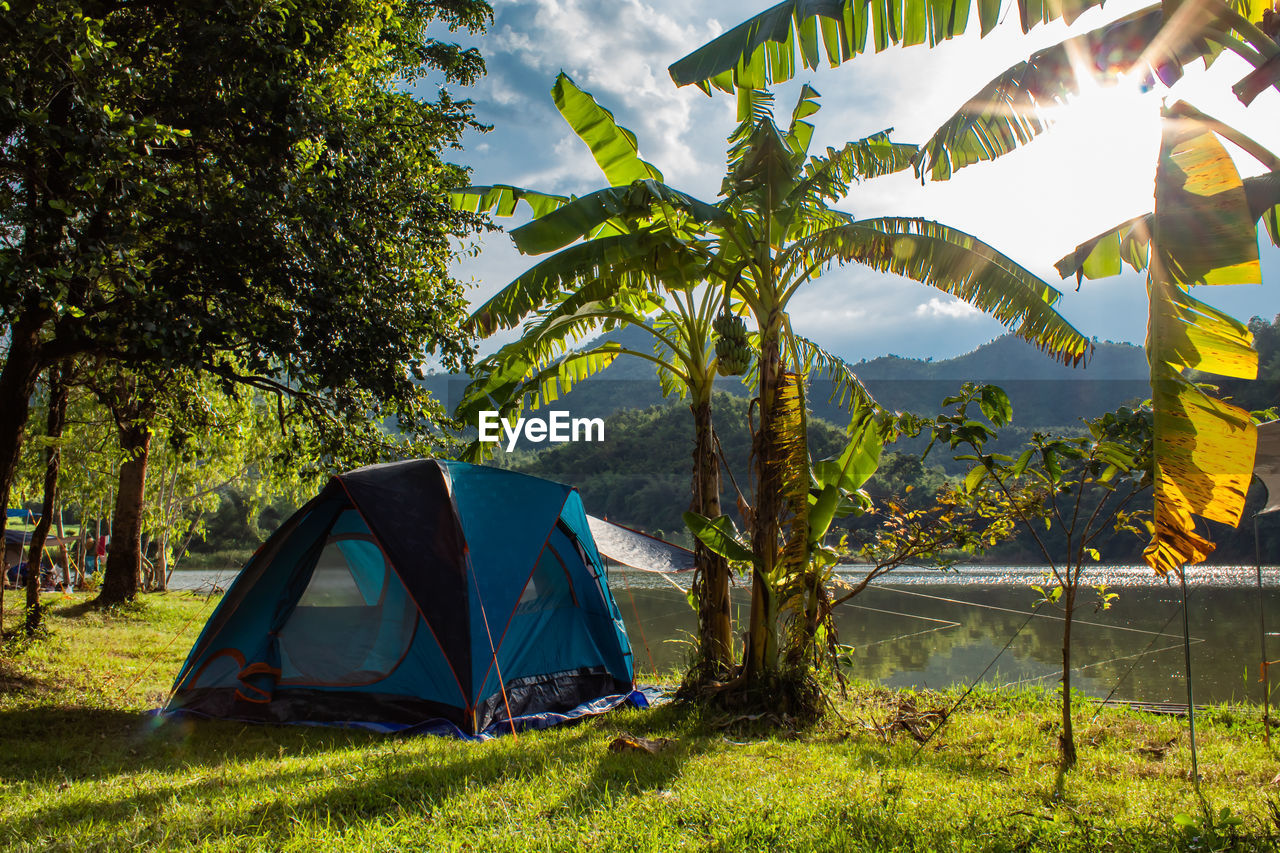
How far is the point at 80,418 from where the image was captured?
1162 centimetres

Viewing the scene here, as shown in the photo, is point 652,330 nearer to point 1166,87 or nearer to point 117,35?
point 1166,87

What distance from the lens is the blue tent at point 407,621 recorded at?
482 centimetres

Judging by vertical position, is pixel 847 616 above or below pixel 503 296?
below

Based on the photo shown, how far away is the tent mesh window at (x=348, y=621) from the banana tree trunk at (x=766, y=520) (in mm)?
2312

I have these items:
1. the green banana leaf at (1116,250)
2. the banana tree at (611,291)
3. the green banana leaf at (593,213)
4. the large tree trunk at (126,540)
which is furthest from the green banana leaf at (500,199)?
the large tree trunk at (126,540)

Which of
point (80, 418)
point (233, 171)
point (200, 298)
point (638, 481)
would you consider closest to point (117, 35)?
point (233, 171)

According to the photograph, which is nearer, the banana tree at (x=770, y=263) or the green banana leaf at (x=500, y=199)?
the banana tree at (x=770, y=263)

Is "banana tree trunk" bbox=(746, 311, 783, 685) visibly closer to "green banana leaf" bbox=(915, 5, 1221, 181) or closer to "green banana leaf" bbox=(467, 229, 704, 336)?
"green banana leaf" bbox=(467, 229, 704, 336)

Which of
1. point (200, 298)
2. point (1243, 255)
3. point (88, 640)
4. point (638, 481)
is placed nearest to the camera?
point (1243, 255)

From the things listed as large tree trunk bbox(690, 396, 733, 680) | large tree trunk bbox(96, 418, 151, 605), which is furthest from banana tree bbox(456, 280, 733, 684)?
large tree trunk bbox(96, 418, 151, 605)

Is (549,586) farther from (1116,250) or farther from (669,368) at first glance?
(1116,250)

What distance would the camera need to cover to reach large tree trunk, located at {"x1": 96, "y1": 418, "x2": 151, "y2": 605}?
9.83m

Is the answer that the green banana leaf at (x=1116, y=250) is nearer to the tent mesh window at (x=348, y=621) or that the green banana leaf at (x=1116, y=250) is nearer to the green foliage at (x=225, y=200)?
the green foliage at (x=225, y=200)

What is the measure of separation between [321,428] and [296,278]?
1.49 meters
